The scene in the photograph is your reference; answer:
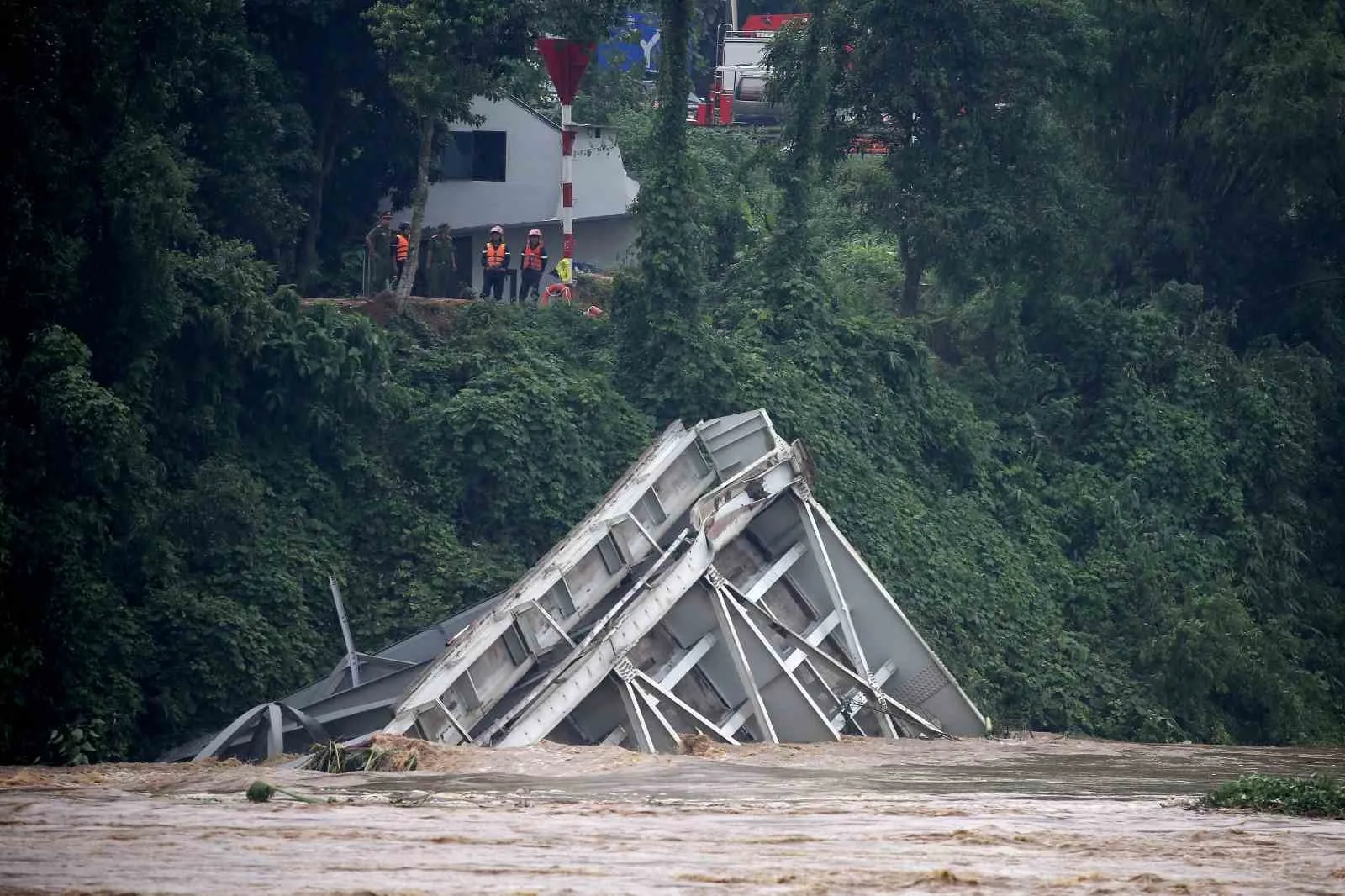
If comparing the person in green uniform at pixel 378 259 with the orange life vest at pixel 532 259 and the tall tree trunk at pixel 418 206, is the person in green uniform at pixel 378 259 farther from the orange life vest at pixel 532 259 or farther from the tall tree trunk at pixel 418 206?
the orange life vest at pixel 532 259

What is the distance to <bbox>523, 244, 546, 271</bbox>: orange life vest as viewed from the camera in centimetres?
2259

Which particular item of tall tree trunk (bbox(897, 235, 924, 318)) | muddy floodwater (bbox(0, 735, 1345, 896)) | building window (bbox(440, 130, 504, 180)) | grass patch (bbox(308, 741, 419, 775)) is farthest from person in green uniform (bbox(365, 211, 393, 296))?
grass patch (bbox(308, 741, 419, 775))

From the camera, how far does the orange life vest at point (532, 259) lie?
74.1ft

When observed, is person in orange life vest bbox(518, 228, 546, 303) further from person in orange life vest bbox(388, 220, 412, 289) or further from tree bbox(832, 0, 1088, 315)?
tree bbox(832, 0, 1088, 315)

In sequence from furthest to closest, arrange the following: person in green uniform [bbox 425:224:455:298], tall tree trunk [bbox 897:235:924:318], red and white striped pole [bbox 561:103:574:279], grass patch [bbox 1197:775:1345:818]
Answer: tall tree trunk [bbox 897:235:924:318]
person in green uniform [bbox 425:224:455:298]
red and white striped pole [bbox 561:103:574:279]
grass patch [bbox 1197:775:1345:818]

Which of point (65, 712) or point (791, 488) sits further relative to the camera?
point (791, 488)

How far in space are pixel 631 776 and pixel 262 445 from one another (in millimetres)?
6974

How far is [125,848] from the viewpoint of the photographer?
28.8 feet

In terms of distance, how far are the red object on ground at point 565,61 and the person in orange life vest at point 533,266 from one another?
2366 millimetres

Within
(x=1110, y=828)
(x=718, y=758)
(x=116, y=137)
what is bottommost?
(x=718, y=758)

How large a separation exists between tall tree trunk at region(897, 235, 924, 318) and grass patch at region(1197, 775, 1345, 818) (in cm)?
1438

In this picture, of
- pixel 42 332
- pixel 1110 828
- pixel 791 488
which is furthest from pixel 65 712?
Answer: pixel 1110 828

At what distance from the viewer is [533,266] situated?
74.1ft

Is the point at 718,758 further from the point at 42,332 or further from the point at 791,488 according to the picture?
the point at 42,332
